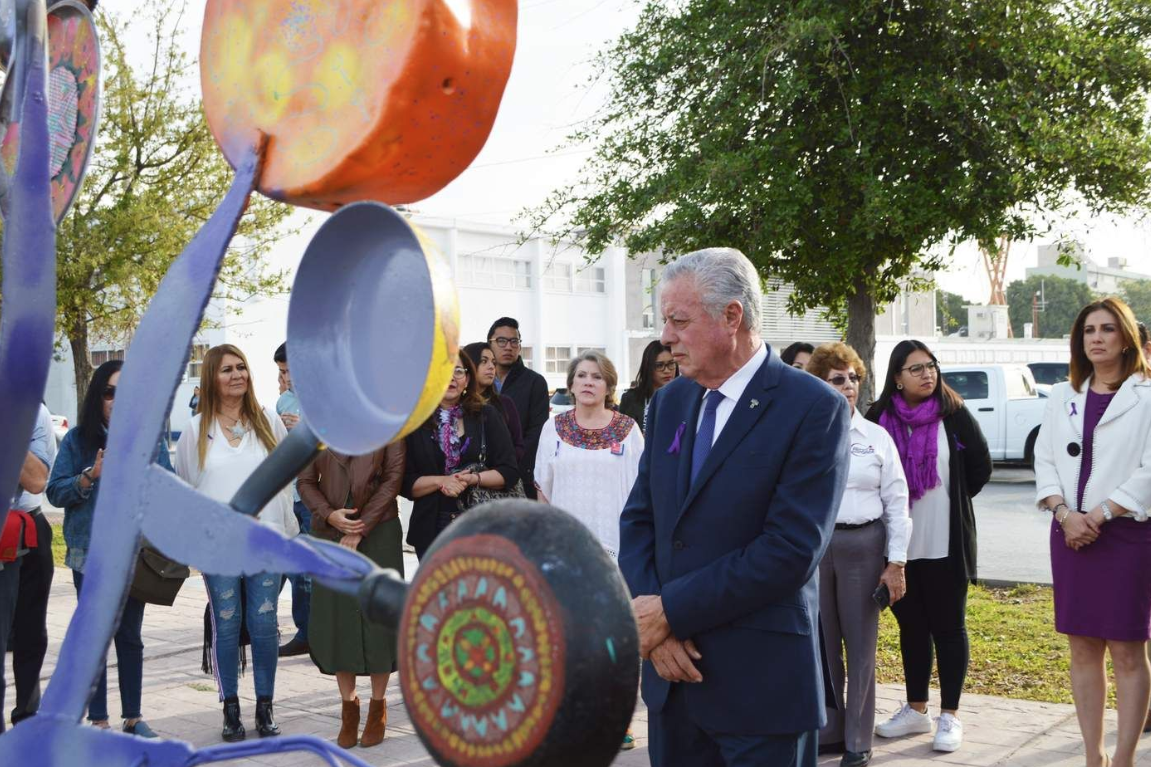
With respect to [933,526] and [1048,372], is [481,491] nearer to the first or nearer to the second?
[933,526]

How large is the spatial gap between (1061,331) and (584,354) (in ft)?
248

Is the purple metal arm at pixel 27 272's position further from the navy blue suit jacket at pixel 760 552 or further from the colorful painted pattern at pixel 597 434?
the colorful painted pattern at pixel 597 434

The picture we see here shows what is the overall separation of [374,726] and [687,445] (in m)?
3.04

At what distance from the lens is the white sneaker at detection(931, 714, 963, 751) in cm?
505

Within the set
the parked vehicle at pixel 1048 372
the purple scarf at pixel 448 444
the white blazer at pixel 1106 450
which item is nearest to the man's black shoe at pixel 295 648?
the purple scarf at pixel 448 444

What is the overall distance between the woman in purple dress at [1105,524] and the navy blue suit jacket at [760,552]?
202cm

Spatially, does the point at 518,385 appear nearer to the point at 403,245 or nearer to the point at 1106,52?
the point at 403,245

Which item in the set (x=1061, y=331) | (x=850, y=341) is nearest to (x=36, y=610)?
(x=850, y=341)

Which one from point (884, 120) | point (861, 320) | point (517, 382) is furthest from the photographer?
point (861, 320)

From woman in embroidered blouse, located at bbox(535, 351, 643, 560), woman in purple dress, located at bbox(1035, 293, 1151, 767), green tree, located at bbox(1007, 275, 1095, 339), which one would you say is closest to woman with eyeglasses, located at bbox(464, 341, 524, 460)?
woman in embroidered blouse, located at bbox(535, 351, 643, 560)

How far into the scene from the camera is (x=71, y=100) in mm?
1744

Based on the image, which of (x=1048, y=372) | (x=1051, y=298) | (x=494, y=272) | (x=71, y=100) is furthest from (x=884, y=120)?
(x=1051, y=298)

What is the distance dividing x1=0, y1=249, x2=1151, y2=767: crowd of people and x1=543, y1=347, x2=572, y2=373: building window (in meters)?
32.8

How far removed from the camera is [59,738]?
1.35 metres
